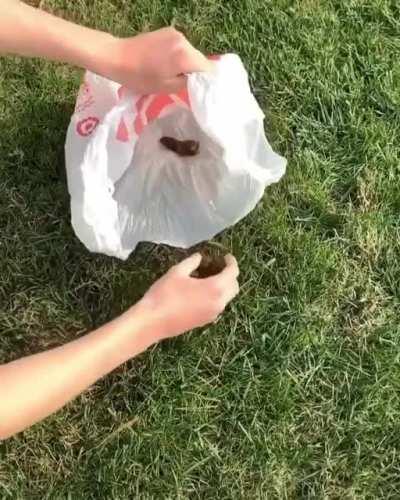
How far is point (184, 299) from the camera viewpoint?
59.8 inches

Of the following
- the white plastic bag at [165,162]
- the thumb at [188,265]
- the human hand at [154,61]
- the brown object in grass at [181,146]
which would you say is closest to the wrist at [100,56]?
the human hand at [154,61]

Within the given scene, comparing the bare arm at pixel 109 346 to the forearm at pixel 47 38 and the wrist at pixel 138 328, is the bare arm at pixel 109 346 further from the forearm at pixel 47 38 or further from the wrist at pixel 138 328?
the forearm at pixel 47 38

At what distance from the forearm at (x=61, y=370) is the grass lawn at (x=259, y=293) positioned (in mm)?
189

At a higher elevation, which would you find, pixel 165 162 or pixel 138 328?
pixel 165 162

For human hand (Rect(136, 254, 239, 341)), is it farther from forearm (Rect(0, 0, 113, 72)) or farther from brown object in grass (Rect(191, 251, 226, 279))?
forearm (Rect(0, 0, 113, 72))

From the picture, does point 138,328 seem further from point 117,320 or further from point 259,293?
point 259,293

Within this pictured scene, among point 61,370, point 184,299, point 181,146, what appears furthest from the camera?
point 181,146

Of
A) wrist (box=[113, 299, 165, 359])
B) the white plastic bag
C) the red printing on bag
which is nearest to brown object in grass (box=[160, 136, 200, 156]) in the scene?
the white plastic bag

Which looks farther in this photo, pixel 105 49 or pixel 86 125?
pixel 86 125

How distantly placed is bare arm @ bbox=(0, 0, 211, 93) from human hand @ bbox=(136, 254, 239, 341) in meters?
0.32

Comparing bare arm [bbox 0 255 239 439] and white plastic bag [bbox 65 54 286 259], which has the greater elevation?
white plastic bag [bbox 65 54 286 259]

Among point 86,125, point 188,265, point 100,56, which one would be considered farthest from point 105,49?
point 188,265

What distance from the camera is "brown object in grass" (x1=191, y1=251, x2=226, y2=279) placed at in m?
1.64

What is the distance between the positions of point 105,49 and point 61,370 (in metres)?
0.52
